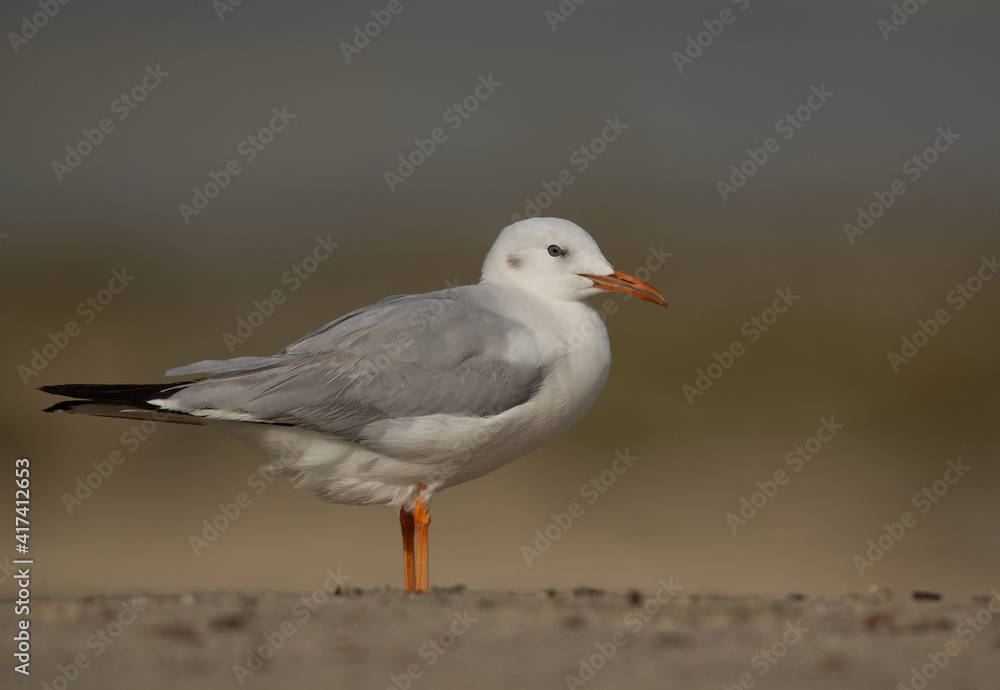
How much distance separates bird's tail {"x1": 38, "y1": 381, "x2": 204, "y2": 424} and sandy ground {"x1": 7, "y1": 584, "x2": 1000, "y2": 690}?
116cm

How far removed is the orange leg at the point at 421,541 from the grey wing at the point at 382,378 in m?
0.65

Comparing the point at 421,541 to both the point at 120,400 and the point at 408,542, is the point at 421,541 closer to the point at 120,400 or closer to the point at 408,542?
the point at 408,542

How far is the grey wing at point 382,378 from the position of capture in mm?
8492

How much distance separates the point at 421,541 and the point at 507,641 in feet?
6.77

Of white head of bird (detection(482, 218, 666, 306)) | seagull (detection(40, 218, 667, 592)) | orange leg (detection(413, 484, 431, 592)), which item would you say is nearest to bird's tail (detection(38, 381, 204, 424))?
seagull (detection(40, 218, 667, 592))

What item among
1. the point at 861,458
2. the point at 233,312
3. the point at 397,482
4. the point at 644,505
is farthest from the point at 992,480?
the point at 397,482

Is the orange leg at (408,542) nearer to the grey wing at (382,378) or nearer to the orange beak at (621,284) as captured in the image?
the grey wing at (382,378)

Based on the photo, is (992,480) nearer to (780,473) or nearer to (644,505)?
(780,473)

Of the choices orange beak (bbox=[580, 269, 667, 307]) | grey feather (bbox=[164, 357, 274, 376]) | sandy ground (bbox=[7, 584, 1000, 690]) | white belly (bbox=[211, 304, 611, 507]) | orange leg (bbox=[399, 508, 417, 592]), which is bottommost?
sandy ground (bbox=[7, 584, 1000, 690])

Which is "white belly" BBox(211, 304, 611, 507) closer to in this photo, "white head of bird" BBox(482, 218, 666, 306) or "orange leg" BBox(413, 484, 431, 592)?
"orange leg" BBox(413, 484, 431, 592)

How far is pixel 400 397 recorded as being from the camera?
28.0 feet

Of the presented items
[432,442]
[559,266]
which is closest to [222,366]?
[432,442]

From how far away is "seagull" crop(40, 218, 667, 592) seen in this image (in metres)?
8.48

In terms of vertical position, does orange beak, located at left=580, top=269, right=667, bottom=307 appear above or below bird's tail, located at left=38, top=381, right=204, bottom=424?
above
